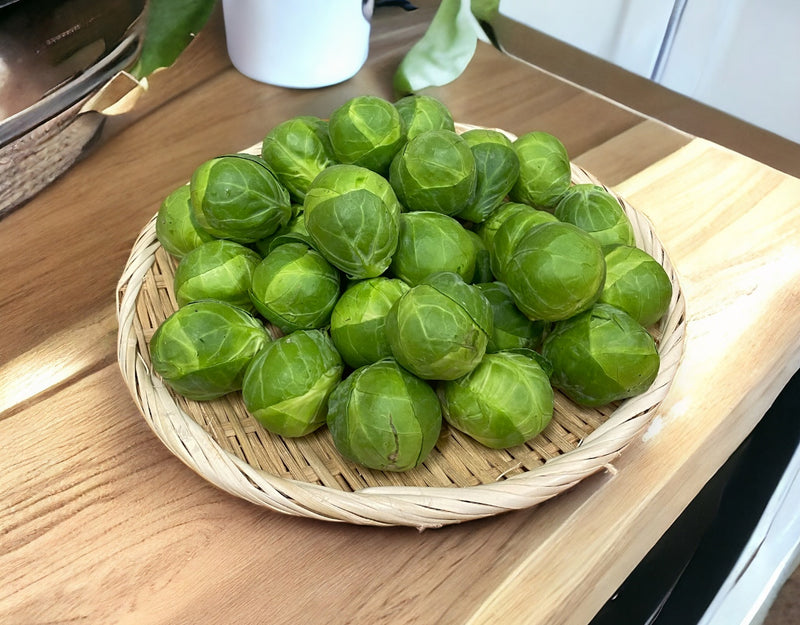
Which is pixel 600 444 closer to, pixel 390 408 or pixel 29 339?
pixel 390 408

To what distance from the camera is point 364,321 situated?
688 millimetres

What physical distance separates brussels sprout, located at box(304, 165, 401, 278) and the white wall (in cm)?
148

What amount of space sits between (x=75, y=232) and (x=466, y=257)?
21.7 inches

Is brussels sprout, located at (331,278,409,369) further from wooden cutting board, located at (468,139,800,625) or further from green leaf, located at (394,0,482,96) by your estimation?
green leaf, located at (394,0,482,96)

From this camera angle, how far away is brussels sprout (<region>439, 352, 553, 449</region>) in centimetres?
65

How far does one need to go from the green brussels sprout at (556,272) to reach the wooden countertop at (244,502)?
0.18 metres

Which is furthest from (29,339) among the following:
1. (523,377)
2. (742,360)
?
(742,360)

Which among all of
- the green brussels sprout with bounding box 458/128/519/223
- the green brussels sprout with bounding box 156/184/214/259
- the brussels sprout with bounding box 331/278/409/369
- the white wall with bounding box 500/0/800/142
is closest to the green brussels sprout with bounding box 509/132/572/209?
Answer: the green brussels sprout with bounding box 458/128/519/223

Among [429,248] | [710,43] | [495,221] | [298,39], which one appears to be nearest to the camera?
[429,248]

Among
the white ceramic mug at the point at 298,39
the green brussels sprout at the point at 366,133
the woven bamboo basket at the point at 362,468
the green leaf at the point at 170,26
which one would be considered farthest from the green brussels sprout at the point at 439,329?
the white ceramic mug at the point at 298,39

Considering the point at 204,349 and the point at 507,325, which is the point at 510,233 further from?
the point at 204,349

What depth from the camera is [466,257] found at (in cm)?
74

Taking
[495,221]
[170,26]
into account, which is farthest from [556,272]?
[170,26]

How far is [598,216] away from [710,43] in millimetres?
1374
